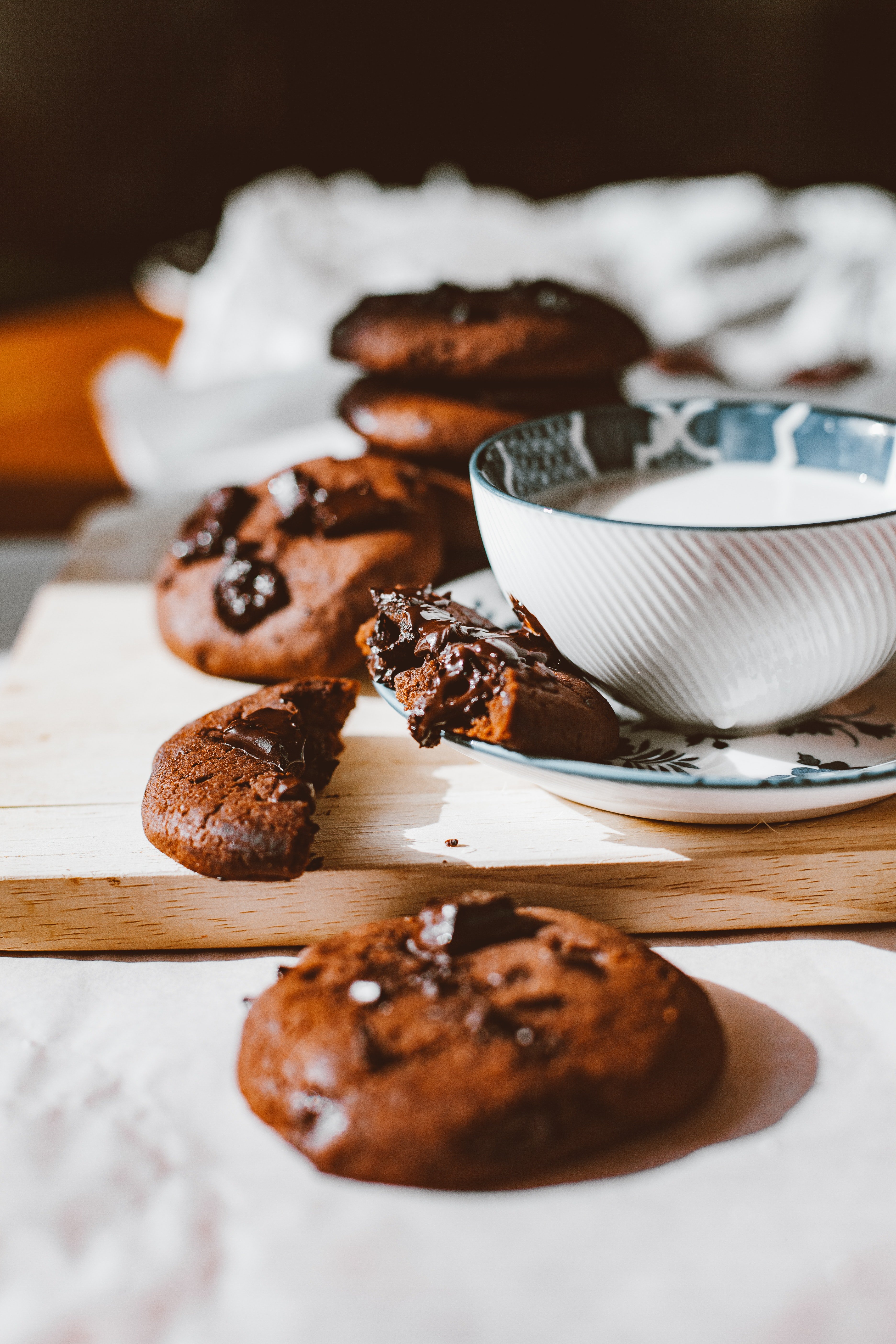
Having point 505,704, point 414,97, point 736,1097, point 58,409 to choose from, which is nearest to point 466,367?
point 505,704

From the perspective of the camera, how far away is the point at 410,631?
826 mm

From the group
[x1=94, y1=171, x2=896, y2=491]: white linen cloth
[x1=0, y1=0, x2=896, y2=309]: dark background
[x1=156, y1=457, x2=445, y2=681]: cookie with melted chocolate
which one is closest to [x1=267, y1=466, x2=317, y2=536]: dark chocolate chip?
[x1=156, y1=457, x2=445, y2=681]: cookie with melted chocolate

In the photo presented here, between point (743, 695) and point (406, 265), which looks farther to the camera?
point (406, 265)

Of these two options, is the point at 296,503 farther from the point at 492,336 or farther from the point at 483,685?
the point at 483,685

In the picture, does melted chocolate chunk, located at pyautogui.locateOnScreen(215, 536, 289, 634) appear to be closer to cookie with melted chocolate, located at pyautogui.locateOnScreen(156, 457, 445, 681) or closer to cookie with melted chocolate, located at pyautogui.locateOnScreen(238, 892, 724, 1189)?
cookie with melted chocolate, located at pyautogui.locateOnScreen(156, 457, 445, 681)

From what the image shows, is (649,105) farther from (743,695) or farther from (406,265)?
(743,695)

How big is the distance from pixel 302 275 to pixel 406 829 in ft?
6.16

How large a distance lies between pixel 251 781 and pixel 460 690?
0.17m

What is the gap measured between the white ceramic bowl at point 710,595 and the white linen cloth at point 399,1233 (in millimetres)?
271

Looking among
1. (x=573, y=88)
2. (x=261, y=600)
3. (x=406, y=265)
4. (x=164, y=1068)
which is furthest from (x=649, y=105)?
(x=164, y=1068)

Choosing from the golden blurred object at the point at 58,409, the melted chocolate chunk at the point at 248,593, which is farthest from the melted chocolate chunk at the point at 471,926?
the golden blurred object at the point at 58,409

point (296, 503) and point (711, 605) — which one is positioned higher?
point (711, 605)

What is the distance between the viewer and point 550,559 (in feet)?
2.65

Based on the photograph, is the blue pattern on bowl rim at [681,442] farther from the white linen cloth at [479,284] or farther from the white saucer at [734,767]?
the white linen cloth at [479,284]
